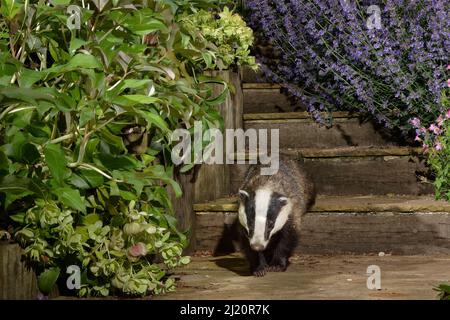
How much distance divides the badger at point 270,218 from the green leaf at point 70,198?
4.59ft

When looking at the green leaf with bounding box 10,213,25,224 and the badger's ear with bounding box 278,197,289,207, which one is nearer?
the green leaf with bounding box 10,213,25,224

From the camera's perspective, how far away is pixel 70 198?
15.3 ft

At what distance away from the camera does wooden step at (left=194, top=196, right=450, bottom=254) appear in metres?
6.42

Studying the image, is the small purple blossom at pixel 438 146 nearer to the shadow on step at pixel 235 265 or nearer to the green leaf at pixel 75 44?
the shadow on step at pixel 235 265

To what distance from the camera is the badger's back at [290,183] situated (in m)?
6.30

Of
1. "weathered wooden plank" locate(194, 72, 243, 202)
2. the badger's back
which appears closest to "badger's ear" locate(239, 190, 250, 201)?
the badger's back

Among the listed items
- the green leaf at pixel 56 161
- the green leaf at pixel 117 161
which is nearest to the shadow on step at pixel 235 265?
the green leaf at pixel 117 161

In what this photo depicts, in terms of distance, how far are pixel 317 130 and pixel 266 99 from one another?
2.36 ft

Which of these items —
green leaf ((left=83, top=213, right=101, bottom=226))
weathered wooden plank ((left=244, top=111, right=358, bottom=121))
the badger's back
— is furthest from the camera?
weathered wooden plank ((left=244, top=111, right=358, bottom=121))

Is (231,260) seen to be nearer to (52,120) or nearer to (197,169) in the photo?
(197,169)

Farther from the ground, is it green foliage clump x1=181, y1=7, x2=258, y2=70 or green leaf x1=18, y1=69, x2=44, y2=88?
green foliage clump x1=181, y1=7, x2=258, y2=70

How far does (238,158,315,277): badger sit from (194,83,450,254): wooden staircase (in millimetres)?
238

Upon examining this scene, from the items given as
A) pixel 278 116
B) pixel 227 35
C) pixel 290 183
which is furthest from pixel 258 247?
pixel 278 116

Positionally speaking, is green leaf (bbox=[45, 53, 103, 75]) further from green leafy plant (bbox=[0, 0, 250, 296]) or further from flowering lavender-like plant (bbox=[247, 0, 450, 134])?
flowering lavender-like plant (bbox=[247, 0, 450, 134])
